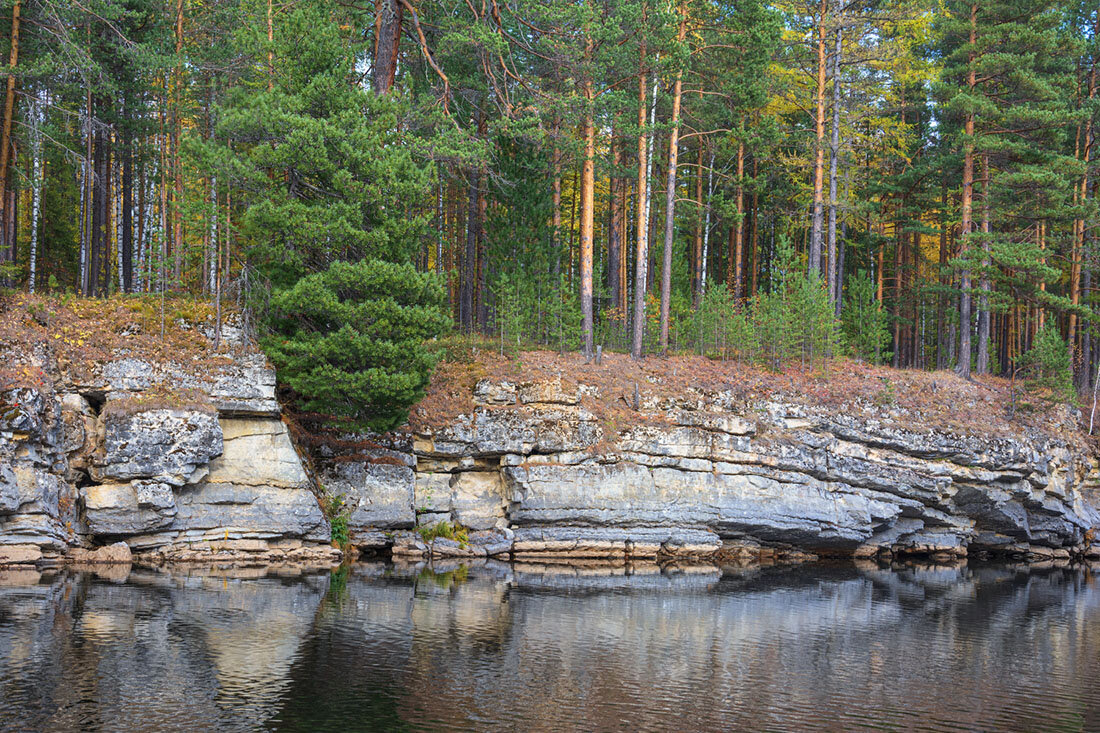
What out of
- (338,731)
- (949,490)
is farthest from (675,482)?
(338,731)

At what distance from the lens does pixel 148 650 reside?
1232 centimetres

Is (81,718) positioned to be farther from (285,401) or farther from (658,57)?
(658,57)

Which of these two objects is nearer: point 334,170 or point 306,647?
point 306,647

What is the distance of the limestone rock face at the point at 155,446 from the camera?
2025cm

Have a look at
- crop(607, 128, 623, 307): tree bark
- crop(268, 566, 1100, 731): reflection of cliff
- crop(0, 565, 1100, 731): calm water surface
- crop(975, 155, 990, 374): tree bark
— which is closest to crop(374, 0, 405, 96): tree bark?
crop(607, 128, 623, 307): tree bark

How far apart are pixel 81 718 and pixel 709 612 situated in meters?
11.8

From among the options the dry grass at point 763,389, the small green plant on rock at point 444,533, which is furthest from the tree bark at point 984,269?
the small green plant on rock at point 444,533

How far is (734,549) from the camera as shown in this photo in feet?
85.7

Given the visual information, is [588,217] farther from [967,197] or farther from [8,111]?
[8,111]

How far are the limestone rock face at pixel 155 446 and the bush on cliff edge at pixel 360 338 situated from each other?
2.66 m

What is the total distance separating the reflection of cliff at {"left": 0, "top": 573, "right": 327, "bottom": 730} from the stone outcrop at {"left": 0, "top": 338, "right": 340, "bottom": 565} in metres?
2.30

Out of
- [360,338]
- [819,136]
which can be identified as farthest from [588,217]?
[819,136]

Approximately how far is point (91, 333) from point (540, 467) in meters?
12.5

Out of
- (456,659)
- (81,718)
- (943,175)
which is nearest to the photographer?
(81,718)
